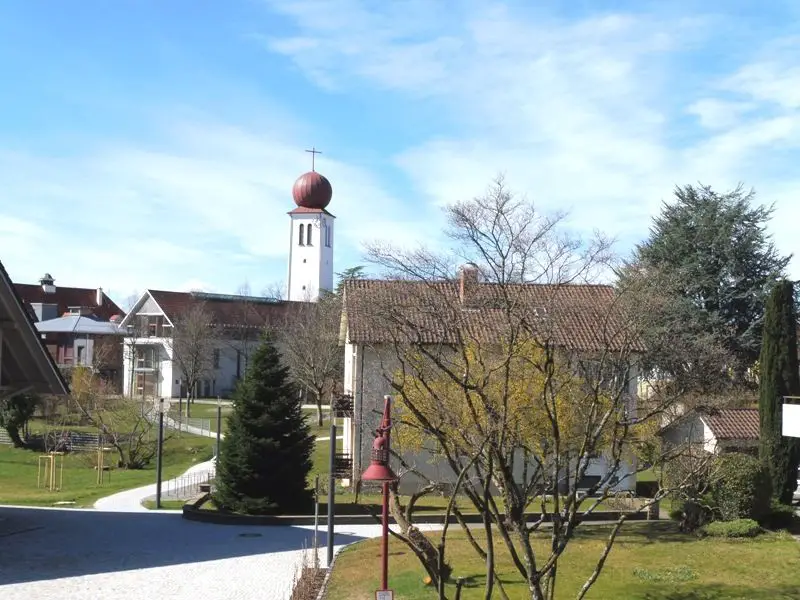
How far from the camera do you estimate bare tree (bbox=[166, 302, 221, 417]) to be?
59938mm

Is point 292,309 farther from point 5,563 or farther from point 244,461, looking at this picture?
point 5,563

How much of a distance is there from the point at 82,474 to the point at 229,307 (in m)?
38.5

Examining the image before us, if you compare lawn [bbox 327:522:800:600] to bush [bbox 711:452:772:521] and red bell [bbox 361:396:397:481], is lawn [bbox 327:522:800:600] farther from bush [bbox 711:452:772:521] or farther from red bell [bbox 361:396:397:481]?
red bell [bbox 361:396:397:481]

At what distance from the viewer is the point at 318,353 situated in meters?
50.3

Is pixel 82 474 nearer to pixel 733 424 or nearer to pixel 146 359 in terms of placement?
pixel 733 424

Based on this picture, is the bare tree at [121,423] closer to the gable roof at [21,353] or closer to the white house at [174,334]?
the white house at [174,334]

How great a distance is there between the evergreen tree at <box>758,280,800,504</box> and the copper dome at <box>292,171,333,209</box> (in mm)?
64299

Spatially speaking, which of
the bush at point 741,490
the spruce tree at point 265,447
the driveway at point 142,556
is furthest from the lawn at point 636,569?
the spruce tree at point 265,447

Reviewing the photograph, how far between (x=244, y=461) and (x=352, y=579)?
29.8ft

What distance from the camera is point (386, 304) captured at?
12352 millimetres

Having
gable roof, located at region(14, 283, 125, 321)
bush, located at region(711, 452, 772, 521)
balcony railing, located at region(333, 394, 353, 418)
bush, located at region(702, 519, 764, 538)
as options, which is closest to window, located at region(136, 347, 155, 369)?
gable roof, located at region(14, 283, 125, 321)

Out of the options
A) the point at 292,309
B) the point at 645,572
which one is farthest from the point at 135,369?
the point at 645,572

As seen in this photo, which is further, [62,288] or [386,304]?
[62,288]

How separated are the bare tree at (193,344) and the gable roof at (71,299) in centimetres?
2175
